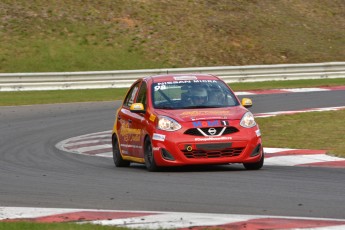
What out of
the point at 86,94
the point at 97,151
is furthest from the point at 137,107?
the point at 86,94

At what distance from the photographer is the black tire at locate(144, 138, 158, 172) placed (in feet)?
43.2

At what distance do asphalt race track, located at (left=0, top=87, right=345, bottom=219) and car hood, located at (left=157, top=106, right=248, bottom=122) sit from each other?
2.26 ft

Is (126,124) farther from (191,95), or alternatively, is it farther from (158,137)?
(158,137)

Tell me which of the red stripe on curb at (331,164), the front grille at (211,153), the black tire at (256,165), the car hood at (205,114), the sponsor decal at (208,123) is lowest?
the red stripe on curb at (331,164)

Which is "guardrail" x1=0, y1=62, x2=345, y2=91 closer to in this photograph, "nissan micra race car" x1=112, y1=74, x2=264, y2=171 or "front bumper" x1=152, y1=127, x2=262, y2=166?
"nissan micra race car" x1=112, y1=74, x2=264, y2=171

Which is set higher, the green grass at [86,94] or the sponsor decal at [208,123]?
the sponsor decal at [208,123]

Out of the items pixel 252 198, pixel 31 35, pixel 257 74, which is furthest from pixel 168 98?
pixel 31 35

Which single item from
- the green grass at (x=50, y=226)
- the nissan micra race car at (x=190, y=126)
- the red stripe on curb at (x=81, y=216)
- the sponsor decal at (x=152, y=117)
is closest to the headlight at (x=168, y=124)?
the nissan micra race car at (x=190, y=126)

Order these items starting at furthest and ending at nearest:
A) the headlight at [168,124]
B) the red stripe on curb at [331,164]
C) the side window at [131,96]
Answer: the side window at [131,96], the red stripe on curb at [331,164], the headlight at [168,124]

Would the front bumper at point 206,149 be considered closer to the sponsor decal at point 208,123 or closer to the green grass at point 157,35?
the sponsor decal at point 208,123

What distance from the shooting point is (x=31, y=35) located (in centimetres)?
3997

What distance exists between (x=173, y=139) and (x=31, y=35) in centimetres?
2784

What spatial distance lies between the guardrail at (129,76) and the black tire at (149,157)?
63.8ft

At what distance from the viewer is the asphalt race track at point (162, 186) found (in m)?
9.43
